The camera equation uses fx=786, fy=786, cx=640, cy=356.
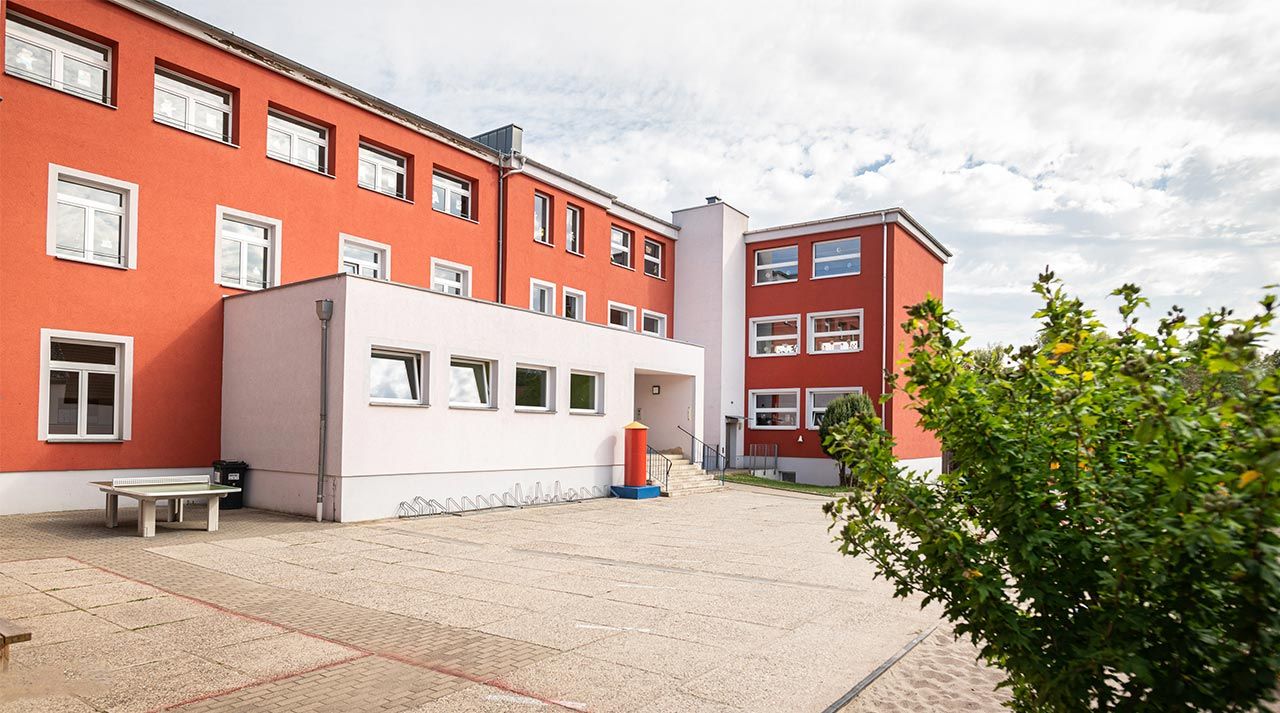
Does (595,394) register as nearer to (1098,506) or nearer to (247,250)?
(247,250)

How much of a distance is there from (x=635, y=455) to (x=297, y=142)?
1086cm

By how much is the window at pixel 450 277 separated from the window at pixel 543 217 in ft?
10.8

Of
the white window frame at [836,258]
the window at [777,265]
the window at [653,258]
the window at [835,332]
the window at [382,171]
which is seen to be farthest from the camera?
the window at [777,265]

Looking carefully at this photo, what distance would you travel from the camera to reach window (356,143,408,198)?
773 inches

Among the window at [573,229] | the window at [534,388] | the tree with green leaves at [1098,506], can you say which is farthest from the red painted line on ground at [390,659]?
the window at [573,229]

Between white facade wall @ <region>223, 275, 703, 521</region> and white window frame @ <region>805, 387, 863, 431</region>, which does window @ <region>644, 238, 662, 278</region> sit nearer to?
white window frame @ <region>805, 387, 863, 431</region>

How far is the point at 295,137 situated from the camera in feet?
59.2

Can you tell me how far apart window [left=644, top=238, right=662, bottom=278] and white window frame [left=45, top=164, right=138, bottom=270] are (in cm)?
1821

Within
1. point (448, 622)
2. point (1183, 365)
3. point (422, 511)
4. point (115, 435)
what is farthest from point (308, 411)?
point (1183, 365)

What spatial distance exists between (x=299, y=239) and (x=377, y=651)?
549 inches

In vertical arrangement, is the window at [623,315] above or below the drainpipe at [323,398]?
above

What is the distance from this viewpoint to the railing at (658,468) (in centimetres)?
2107

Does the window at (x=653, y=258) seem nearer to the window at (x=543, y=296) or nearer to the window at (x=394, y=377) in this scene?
the window at (x=543, y=296)

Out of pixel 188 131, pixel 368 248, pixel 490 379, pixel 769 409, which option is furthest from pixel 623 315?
pixel 188 131
